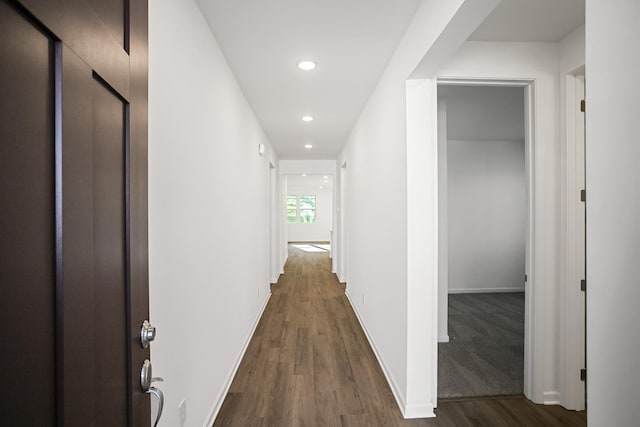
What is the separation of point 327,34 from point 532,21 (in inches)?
50.7

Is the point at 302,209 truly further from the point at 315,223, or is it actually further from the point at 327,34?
the point at 327,34

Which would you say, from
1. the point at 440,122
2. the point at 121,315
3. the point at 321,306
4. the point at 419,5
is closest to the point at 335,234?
the point at 321,306

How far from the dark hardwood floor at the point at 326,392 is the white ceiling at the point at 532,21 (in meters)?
2.52

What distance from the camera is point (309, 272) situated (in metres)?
7.38

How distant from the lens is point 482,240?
5.54 meters

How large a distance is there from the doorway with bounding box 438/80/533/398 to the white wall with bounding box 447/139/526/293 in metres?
0.02

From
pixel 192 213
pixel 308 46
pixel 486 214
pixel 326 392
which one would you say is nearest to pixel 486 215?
pixel 486 214

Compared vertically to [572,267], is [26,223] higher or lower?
higher

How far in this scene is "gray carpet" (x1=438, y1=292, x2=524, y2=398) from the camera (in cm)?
249

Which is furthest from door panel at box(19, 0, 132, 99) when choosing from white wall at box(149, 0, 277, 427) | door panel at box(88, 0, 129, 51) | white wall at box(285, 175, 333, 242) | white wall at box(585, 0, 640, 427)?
white wall at box(285, 175, 333, 242)

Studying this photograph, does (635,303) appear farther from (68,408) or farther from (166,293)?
(166,293)

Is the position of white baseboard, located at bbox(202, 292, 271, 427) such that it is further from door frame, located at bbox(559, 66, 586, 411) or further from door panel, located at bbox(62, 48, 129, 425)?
door frame, located at bbox(559, 66, 586, 411)

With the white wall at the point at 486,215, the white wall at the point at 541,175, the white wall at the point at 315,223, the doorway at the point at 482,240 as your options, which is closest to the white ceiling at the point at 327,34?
the white wall at the point at 541,175

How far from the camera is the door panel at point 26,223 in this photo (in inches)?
17.8
